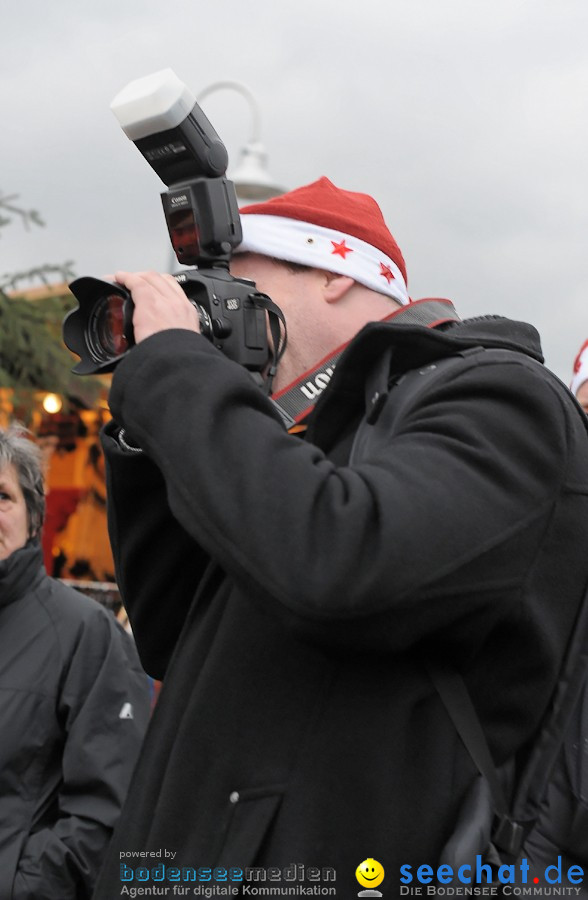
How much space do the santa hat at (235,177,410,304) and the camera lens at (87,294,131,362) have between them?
381mm

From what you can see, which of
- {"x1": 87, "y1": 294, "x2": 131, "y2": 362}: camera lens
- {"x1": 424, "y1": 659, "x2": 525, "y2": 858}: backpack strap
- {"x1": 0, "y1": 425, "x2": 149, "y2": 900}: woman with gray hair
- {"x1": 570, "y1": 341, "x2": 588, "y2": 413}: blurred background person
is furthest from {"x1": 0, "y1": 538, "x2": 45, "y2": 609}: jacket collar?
{"x1": 424, "y1": 659, "x2": 525, "y2": 858}: backpack strap

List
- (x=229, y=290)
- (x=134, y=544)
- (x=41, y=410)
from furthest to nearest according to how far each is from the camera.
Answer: (x=41, y=410) → (x=134, y=544) → (x=229, y=290)

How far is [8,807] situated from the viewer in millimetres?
2863

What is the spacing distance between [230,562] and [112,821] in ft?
5.71

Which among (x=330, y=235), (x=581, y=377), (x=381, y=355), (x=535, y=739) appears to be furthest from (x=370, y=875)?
(x=581, y=377)

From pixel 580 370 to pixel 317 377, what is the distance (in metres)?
2.27

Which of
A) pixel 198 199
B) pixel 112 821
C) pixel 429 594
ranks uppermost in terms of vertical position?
pixel 198 199

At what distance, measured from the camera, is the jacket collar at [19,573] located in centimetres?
309

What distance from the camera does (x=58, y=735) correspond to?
9.71ft

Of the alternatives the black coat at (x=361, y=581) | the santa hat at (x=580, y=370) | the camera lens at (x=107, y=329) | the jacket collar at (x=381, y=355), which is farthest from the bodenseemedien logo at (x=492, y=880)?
the santa hat at (x=580, y=370)

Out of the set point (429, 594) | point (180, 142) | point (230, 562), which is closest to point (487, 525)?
point (429, 594)

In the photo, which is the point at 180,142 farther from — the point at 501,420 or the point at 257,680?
the point at 257,680

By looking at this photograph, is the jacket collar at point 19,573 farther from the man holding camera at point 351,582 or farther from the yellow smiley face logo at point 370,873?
the yellow smiley face logo at point 370,873

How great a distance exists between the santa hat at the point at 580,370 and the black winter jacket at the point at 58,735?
1764mm
